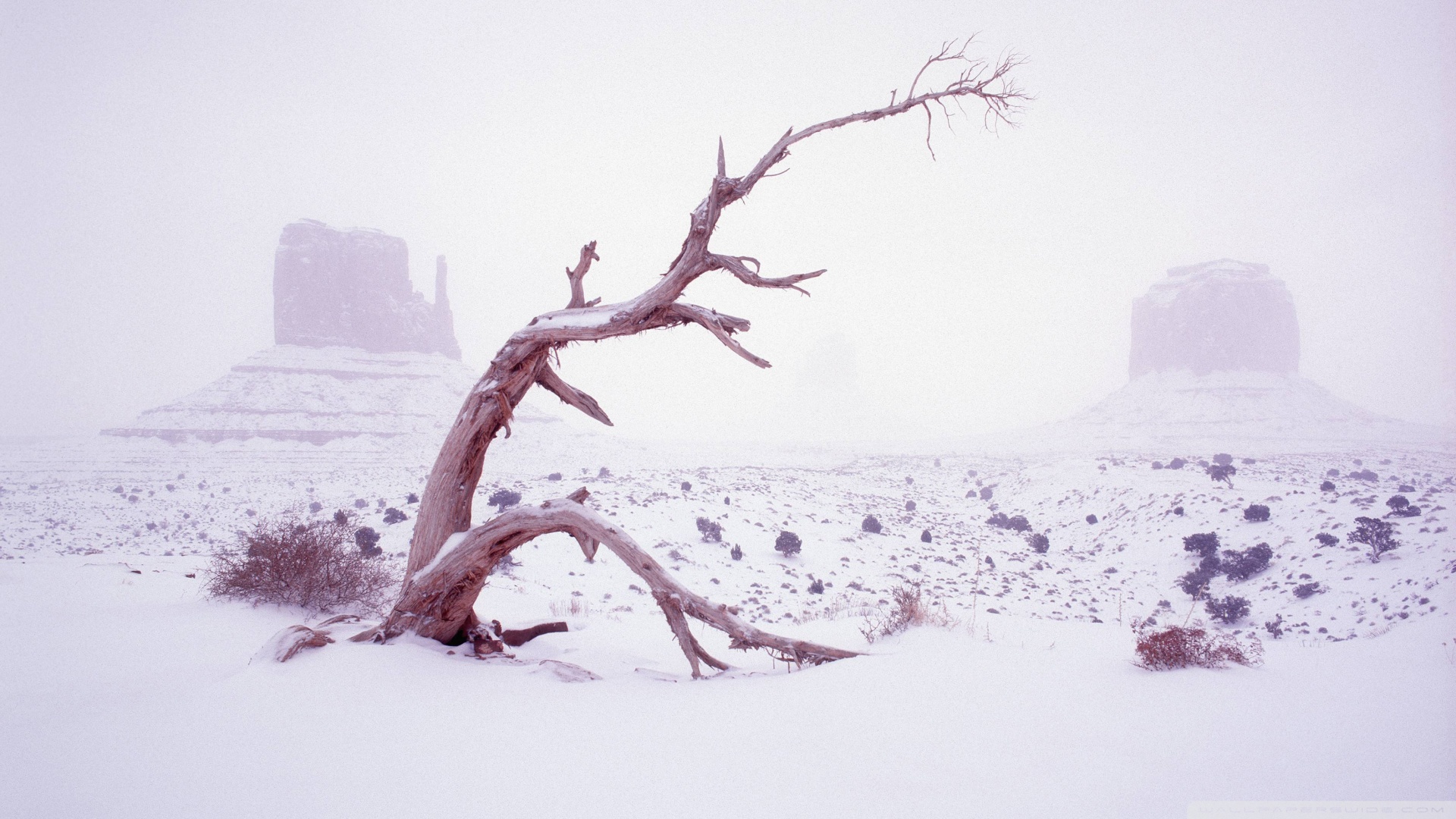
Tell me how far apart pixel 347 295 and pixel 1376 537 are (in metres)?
91.6

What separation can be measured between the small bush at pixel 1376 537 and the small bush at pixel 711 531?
16732 millimetres

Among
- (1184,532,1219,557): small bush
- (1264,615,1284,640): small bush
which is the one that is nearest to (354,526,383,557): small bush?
(1264,615,1284,640): small bush

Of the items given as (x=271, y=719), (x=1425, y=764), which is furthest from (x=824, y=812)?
(x=271, y=719)

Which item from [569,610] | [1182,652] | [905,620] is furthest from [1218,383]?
[569,610]

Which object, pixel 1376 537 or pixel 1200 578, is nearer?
pixel 1376 537

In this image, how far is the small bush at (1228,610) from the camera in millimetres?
13523

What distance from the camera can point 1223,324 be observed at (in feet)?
261

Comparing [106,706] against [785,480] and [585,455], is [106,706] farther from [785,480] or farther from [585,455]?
[585,455]

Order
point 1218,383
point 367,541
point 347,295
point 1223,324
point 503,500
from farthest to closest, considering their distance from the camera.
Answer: point 1223,324 → point 347,295 → point 1218,383 → point 503,500 → point 367,541

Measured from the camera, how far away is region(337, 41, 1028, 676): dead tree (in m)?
4.75

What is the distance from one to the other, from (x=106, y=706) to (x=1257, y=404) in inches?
3595

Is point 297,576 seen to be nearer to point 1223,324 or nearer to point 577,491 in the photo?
point 577,491

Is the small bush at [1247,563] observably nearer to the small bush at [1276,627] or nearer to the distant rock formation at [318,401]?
the small bush at [1276,627]

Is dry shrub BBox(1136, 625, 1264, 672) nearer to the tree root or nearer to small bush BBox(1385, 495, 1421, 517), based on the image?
the tree root
